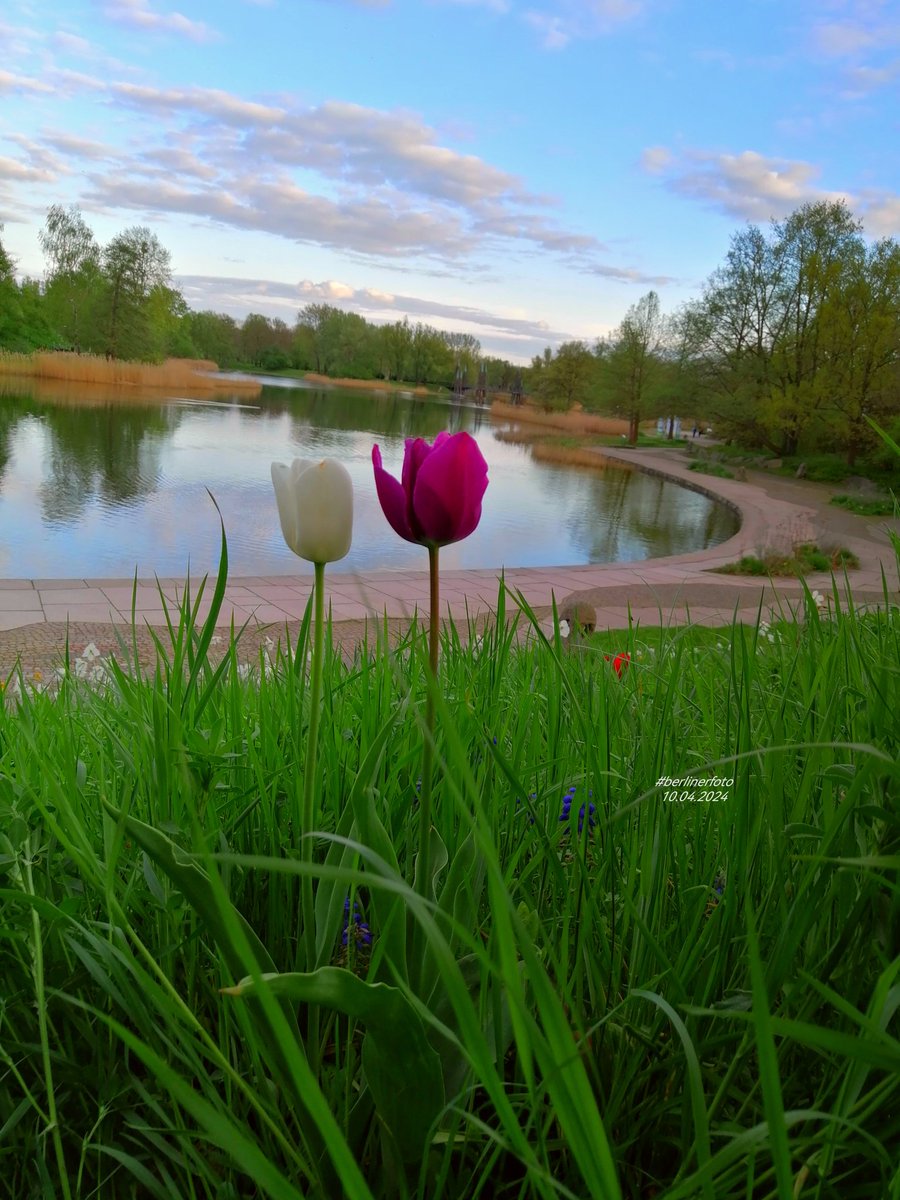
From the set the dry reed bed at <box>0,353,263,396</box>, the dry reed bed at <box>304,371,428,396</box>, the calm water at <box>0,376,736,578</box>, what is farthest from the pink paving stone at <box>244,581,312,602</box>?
the dry reed bed at <box>304,371,428,396</box>

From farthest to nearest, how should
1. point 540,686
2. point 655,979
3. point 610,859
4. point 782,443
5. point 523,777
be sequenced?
point 782,443 → point 540,686 → point 523,777 → point 610,859 → point 655,979

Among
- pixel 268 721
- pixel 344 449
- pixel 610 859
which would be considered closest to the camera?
pixel 610 859

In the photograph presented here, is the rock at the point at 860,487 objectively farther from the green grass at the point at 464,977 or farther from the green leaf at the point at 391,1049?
the green leaf at the point at 391,1049

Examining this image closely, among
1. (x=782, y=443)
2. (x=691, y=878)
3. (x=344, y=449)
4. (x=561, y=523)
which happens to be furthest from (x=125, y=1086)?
(x=782, y=443)

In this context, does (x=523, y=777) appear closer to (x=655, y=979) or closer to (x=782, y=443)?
(x=655, y=979)

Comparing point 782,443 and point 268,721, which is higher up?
point 782,443

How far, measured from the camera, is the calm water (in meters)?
10.9

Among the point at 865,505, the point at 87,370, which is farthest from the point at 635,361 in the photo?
the point at 87,370

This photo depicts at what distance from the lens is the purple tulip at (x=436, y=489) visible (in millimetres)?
850

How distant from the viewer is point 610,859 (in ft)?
3.32

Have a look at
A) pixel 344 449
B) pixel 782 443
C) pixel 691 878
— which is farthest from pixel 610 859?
pixel 782 443

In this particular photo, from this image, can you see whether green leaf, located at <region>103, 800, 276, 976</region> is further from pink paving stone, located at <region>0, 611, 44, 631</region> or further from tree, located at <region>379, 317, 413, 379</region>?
tree, located at <region>379, 317, 413, 379</region>

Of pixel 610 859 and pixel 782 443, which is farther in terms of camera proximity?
pixel 782 443

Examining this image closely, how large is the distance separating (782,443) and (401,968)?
112ft
